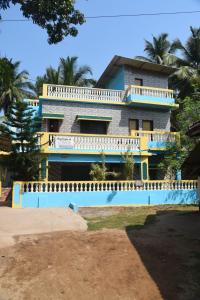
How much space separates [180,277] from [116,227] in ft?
13.3

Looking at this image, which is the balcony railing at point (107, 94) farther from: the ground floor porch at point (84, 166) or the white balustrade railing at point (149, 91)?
the ground floor porch at point (84, 166)

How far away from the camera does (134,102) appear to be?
19.4 metres

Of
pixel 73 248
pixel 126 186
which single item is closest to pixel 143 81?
pixel 126 186

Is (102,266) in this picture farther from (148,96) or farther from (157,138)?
(148,96)

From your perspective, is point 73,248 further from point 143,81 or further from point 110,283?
point 143,81

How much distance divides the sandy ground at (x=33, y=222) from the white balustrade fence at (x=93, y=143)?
195 inches

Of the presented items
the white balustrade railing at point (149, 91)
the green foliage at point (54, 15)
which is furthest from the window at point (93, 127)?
the green foliage at point (54, 15)

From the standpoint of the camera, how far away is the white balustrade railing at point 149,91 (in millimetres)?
19719

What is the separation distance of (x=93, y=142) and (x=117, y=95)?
4360mm

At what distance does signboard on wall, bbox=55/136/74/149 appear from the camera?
645 inches

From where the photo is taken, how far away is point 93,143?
1719 cm

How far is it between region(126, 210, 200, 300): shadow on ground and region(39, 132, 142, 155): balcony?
7.08 meters

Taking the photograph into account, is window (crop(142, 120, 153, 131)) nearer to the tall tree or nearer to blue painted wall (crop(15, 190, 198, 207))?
the tall tree

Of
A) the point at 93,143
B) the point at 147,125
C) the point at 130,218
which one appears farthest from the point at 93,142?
the point at 130,218
